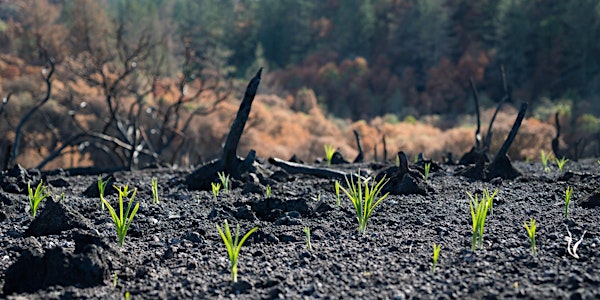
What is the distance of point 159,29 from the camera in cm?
4719

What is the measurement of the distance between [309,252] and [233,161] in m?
2.56

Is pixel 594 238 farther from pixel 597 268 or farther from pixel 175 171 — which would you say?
pixel 175 171

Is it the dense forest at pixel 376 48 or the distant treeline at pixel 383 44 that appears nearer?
the dense forest at pixel 376 48

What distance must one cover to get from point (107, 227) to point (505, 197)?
110 inches

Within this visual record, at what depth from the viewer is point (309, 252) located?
3.11m

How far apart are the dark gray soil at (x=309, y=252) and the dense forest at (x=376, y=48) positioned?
20971 mm

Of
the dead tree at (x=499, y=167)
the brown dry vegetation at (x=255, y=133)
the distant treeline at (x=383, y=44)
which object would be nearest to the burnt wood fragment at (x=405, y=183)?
the dead tree at (x=499, y=167)

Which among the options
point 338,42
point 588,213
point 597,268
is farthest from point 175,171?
point 338,42

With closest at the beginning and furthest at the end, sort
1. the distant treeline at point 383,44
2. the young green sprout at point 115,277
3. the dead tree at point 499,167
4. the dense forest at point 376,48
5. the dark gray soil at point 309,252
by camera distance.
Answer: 1. the dark gray soil at point 309,252
2. the young green sprout at point 115,277
3. the dead tree at point 499,167
4. the dense forest at point 376,48
5. the distant treeline at point 383,44

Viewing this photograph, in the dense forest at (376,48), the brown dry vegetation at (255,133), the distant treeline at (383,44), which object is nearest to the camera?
the brown dry vegetation at (255,133)

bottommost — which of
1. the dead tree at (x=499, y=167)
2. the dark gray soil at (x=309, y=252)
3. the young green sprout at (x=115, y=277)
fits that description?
the young green sprout at (x=115, y=277)

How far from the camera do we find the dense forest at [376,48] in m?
33.8

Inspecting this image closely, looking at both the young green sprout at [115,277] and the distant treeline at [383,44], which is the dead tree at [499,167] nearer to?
the young green sprout at [115,277]

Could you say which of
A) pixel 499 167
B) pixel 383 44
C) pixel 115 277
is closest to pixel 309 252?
pixel 115 277
